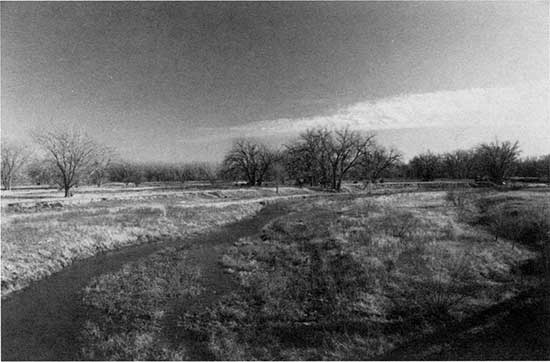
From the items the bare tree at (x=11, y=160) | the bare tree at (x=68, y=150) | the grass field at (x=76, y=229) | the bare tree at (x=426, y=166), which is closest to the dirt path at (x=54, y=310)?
the grass field at (x=76, y=229)

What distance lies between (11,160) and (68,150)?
4222cm

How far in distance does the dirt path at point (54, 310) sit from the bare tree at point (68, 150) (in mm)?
27491

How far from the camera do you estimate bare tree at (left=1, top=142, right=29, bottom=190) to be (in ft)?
186

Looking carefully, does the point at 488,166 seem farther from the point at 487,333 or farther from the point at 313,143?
the point at 487,333

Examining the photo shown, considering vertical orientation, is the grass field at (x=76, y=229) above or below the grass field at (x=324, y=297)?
above

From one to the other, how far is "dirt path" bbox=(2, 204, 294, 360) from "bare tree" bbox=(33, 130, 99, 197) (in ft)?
90.2

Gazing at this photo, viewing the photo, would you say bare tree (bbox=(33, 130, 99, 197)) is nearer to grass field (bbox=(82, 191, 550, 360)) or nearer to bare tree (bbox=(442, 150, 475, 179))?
grass field (bbox=(82, 191, 550, 360))

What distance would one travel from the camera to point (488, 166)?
71.8m

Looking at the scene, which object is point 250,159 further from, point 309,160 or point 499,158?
point 499,158

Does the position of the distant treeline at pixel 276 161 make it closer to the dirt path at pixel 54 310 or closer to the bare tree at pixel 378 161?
the bare tree at pixel 378 161

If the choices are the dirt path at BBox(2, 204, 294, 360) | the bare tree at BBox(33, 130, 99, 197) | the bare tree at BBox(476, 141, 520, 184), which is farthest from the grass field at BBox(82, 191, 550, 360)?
the bare tree at BBox(476, 141, 520, 184)

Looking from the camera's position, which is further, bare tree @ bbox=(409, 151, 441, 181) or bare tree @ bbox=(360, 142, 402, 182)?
bare tree @ bbox=(409, 151, 441, 181)

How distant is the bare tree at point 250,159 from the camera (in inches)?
2884

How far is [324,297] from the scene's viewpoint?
8.89 m
